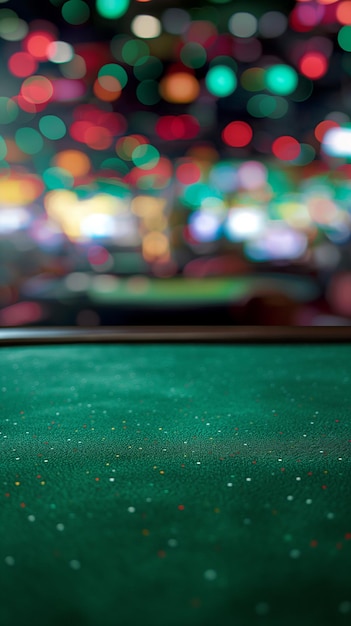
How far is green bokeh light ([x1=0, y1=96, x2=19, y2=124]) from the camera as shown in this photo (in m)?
7.70

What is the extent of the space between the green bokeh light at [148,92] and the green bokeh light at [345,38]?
105 inches

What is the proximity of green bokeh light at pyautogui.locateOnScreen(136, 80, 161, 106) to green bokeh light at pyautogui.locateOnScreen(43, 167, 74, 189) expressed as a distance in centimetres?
289

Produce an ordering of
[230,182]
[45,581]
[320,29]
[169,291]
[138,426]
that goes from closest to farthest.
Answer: [45,581]
[138,426]
[320,29]
[169,291]
[230,182]

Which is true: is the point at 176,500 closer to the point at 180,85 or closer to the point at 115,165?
the point at 180,85

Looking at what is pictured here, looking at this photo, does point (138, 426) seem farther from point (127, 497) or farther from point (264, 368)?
point (264, 368)

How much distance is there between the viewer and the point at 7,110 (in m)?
8.03

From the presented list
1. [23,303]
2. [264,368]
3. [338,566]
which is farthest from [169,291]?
[338,566]

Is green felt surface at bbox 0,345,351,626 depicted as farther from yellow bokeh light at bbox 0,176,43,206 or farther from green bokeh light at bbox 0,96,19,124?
yellow bokeh light at bbox 0,176,43,206

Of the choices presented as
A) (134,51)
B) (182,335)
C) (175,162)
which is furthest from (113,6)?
(175,162)

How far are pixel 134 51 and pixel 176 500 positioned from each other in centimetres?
619

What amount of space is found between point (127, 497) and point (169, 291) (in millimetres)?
5332

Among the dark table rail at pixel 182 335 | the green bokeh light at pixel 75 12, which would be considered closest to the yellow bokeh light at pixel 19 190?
the green bokeh light at pixel 75 12

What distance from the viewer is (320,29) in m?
4.80

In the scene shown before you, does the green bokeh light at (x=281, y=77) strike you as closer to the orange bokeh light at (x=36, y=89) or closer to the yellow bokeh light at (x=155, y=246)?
the orange bokeh light at (x=36, y=89)
